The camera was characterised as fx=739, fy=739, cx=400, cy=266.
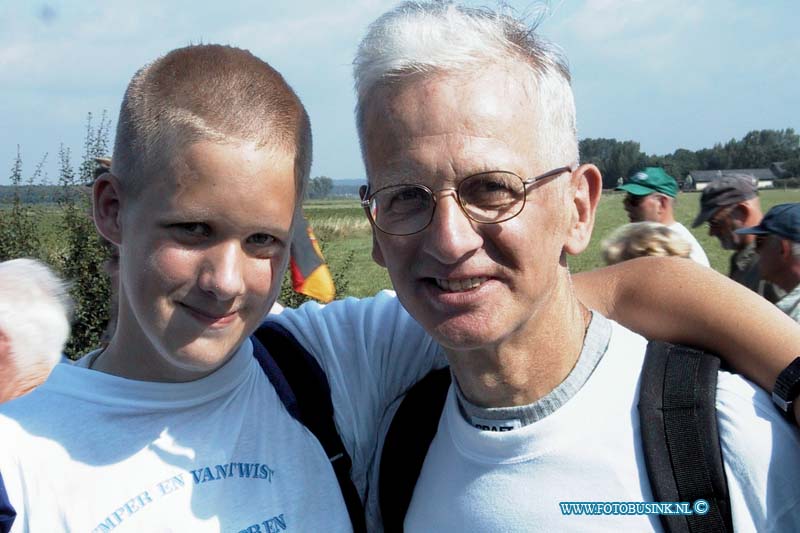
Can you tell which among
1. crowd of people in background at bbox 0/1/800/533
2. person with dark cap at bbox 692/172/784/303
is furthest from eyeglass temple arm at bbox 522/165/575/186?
person with dark cap at bbox 692/172/784/303

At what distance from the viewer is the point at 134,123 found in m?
1.73

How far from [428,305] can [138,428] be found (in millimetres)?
711

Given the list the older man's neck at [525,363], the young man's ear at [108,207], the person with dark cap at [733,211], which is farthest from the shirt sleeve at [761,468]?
the person with dark cap at [733,211]

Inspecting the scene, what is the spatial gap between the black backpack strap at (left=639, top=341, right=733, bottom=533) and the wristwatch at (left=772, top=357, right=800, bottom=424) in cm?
12

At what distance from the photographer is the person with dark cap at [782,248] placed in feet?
13.1

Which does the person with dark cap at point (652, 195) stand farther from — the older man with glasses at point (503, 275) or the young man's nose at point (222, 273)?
the young man's nose at point (222, 273)

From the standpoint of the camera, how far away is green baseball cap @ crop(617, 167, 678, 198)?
5.81 meters

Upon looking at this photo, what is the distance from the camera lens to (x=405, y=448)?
187 centimetres

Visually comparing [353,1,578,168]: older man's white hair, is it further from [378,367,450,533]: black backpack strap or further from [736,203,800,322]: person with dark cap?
[736,203,800,322]: person with dark cap

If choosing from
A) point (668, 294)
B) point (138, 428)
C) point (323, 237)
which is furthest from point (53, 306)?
point (323, 237)

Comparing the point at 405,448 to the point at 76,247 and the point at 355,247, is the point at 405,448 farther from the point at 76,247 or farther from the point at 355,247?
the point at 355,247

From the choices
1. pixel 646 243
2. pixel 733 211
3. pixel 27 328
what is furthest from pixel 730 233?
pixel 27 328

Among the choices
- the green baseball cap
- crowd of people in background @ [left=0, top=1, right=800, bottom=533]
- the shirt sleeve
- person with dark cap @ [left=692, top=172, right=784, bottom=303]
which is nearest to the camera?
the shirt sleeve

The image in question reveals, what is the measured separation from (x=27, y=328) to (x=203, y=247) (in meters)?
1.22
